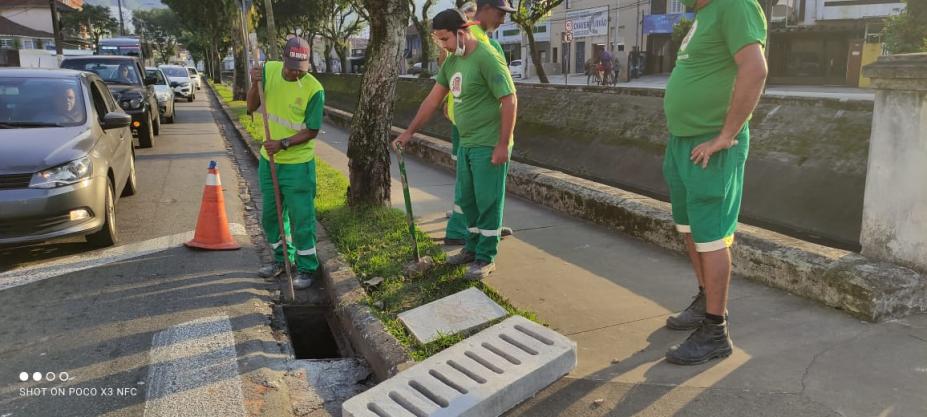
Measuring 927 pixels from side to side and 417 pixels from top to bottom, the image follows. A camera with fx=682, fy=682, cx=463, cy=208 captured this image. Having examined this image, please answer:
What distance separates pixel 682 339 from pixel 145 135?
12.3 metres

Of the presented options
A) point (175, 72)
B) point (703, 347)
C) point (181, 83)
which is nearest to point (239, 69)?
point (181, 83)

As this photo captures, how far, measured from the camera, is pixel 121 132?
296 inches

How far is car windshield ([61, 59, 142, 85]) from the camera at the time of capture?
13.9 m

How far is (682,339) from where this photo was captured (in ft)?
12.3

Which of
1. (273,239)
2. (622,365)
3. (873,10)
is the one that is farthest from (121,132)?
(873,10)

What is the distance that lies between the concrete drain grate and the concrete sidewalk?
107mm

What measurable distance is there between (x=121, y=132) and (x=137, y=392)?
4.90m

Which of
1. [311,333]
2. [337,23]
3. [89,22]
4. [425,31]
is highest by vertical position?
[89,22]

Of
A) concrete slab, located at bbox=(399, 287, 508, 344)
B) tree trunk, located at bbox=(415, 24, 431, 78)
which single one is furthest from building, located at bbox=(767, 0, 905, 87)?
concrete slab, located at bbox=(399, 287, 508, 344)

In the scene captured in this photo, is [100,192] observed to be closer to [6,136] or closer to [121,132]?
[6,136]

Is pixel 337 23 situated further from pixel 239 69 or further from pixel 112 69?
pixel 112 69

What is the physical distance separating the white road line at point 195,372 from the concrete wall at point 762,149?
6.53 metres

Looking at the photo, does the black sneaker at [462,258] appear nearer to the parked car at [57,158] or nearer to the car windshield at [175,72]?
the parked car at [57,158]

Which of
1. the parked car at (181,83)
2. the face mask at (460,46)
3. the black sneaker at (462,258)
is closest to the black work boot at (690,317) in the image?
the black sneaker at (462,258)
